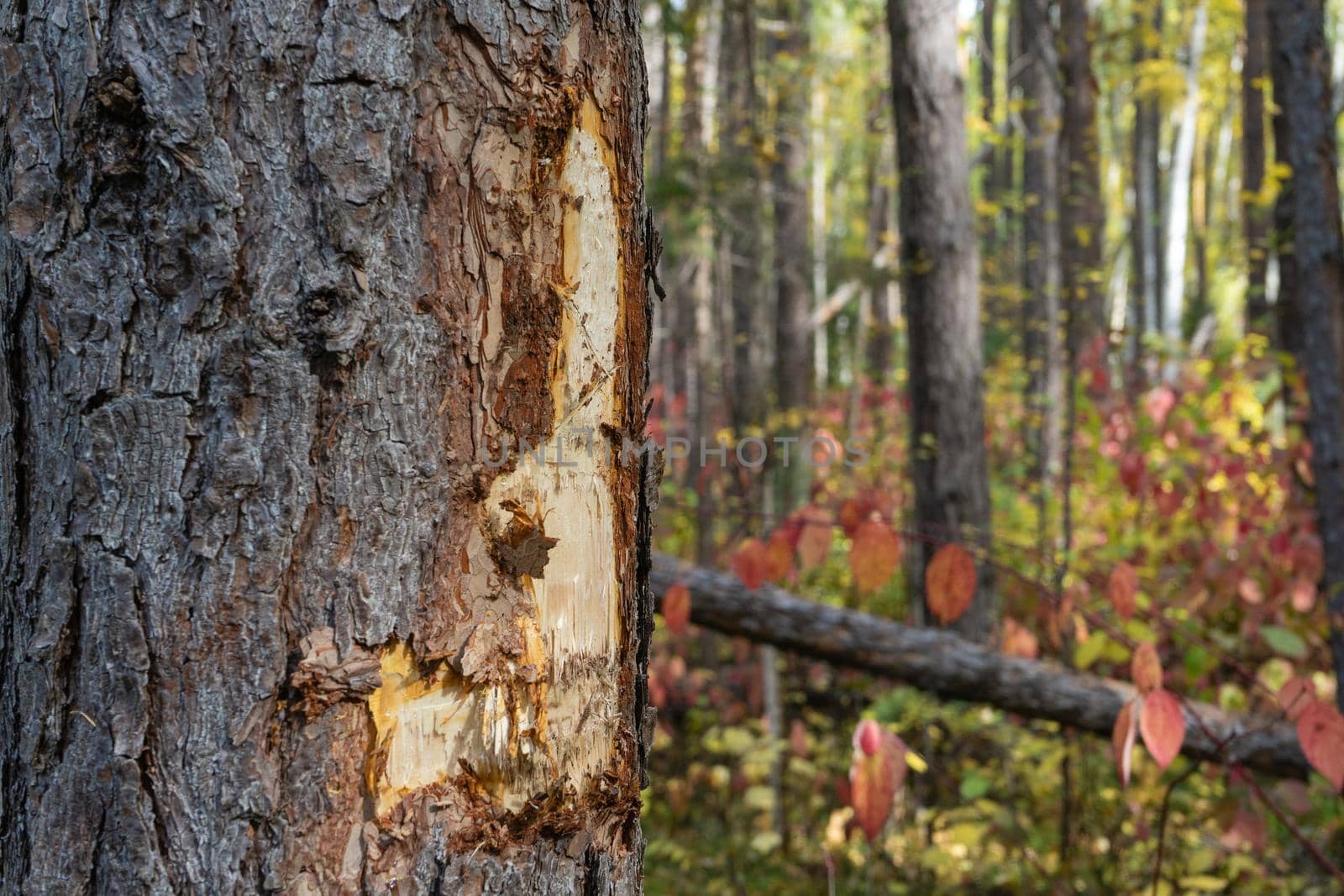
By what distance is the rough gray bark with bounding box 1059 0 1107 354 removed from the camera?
20.9ft

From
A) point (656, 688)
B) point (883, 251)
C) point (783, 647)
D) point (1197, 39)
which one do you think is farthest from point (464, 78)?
point (1197, 39)

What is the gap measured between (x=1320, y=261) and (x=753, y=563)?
6.10ft

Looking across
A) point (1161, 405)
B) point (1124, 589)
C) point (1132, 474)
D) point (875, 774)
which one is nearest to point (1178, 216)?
point (1161, 405)

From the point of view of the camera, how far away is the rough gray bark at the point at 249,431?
0.84 meters

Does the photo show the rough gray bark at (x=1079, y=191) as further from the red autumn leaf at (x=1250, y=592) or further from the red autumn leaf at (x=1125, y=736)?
the red autumn leaf at (x=1125, y=736)

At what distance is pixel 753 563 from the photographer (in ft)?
8.81

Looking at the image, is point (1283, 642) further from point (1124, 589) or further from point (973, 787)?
point (973, 787)

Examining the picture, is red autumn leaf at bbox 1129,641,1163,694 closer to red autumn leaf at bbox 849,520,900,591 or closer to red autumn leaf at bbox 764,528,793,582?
red autumn leaf at bbox 849,520,900,591

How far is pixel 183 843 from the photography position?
0.84 meters

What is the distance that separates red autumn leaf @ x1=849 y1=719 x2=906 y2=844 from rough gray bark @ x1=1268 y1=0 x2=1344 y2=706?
4.72ft

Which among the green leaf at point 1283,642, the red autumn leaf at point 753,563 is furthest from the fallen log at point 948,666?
the red autumn leaf at point 753,563

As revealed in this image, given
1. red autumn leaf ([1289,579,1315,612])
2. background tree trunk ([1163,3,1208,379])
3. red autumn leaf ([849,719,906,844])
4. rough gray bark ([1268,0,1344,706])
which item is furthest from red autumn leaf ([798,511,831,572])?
background tree trunk ([1163,3,1208,379])

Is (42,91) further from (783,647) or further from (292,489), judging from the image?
(783,647)

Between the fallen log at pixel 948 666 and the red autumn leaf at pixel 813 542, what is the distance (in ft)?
2.58
